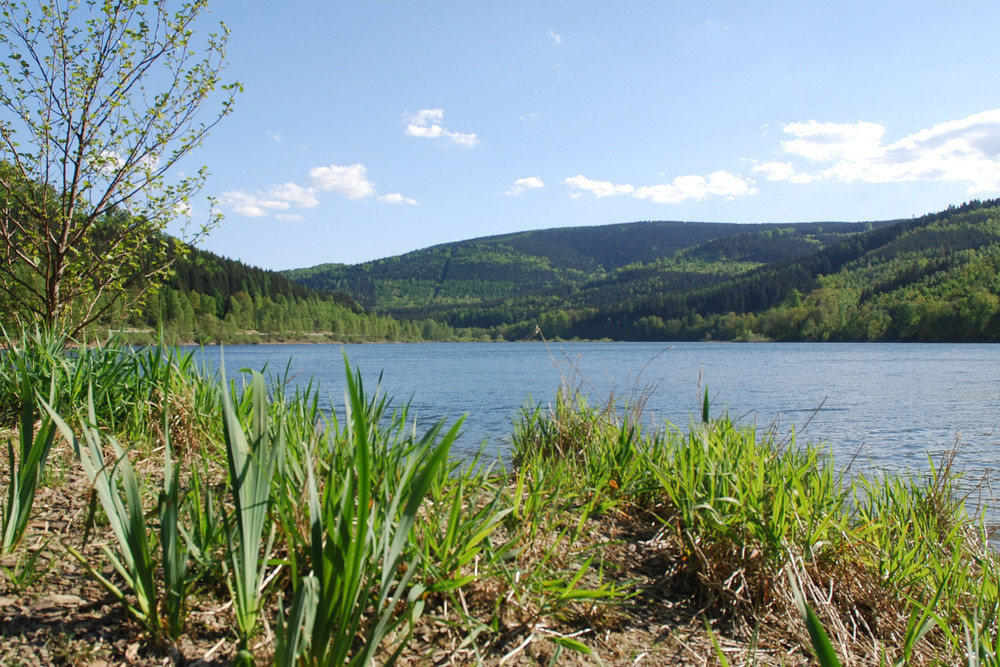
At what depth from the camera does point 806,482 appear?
448 cm

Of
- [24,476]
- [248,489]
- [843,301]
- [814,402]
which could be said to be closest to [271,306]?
[843,301]

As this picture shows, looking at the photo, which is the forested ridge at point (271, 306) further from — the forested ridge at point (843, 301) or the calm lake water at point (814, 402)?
the calm lake water at point (814, 402)

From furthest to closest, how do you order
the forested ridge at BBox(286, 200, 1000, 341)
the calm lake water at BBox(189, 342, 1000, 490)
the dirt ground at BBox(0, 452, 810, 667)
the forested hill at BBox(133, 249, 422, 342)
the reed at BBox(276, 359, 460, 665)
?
the forested hill at BBox(133, 249, 422, 342) < the forested ridge at BBox(286, 200, 1000, 341) < the calm lake water at BBox(189, 342, 1000, 490) < the dirt ground at BBox(0, 452, 810, 667) < the reed at BBox(276, 359, 460, 665)

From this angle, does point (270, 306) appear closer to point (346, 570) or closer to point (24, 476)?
point (24, 476)

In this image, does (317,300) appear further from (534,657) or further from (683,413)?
(534,657)

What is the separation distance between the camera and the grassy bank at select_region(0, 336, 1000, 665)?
Result: 1.81 metres

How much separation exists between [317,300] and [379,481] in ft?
456

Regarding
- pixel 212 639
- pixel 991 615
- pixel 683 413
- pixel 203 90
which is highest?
pixel 203 90

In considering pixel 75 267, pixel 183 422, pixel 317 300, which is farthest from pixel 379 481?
pixel 317 300

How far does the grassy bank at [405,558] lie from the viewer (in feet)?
5.93

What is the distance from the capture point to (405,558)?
96.4 inches

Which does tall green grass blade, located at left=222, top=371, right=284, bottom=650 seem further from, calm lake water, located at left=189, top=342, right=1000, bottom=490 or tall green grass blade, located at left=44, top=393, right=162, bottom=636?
calm lake water, located at left=189, top=342, right=1000, bottom=490

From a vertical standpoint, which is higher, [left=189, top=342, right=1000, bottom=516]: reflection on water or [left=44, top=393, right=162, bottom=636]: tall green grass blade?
[left=44, top=393, right=162, bottom=636]: tall green grass blade

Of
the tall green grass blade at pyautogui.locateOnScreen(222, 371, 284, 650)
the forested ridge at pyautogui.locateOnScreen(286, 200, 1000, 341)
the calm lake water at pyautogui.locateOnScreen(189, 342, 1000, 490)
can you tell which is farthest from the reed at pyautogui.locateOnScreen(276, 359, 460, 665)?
the forested ridge at pyautogui.locateOnScreen(286, 200, 1000, 341)
